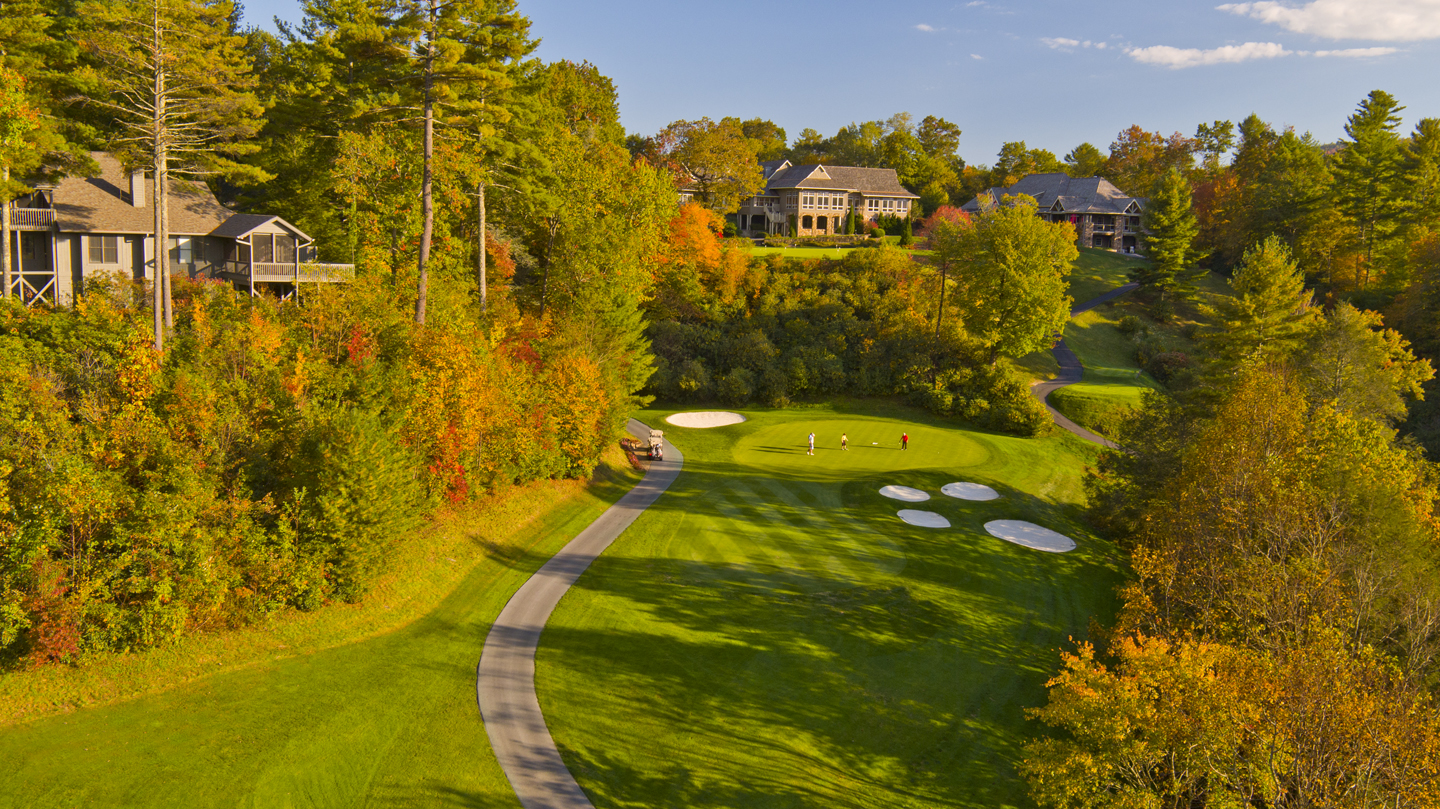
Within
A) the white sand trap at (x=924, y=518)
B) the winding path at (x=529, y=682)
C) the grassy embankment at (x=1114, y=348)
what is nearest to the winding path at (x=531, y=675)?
the winding path at (x=529, y=682)

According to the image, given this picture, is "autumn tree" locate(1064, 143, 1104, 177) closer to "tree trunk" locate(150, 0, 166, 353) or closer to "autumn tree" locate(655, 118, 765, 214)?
"autumn tree" locate(655, 118, 765, 214)

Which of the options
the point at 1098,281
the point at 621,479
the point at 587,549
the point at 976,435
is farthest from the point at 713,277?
the point at 1098,281

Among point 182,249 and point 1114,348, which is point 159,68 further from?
point 1114,348

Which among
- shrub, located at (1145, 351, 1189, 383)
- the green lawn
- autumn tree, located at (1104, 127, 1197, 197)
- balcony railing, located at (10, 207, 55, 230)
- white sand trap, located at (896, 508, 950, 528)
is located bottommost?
white sand trap, located at (896, 508, 950, 528)

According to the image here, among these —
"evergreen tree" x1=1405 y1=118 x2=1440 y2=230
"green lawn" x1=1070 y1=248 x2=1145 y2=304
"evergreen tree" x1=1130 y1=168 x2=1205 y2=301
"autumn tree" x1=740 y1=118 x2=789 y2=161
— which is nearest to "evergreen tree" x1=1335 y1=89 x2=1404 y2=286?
"evergreen tree" x1=1405 y1=118 x2=1440 y2=230

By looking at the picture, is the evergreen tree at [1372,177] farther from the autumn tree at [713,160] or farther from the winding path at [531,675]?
the winding path at [531,675]

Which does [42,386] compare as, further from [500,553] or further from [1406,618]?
[1406,618]
